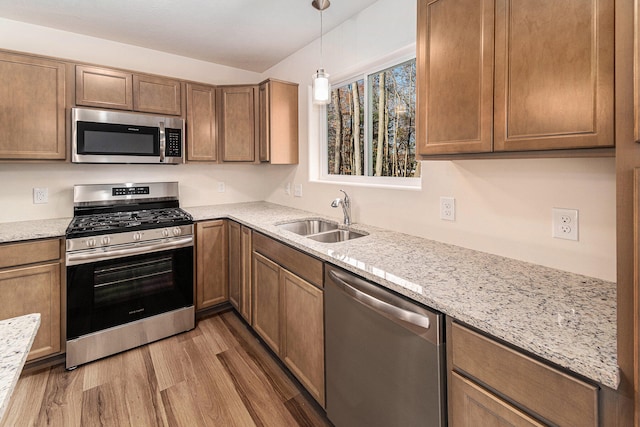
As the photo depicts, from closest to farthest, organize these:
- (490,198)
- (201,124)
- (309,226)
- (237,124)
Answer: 1. (490,198)
2. (309,226)
3. (201,124)
4. (237,124)

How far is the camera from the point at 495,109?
1.18m

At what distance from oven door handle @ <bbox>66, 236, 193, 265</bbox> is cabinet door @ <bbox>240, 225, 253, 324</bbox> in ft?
1.44

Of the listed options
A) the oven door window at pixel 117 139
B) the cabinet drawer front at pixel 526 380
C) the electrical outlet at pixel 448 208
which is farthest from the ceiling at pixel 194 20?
the cabinet drawer front at pixel 526 380

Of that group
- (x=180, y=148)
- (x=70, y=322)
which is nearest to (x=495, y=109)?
(x=180, y=148)

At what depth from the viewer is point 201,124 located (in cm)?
298

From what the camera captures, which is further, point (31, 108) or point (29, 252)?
point (31, 108)

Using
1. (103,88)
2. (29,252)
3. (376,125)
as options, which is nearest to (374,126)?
(376,125)

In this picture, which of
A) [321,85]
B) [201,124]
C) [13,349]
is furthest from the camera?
[201,124]

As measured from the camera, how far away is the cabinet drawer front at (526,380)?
0.74m

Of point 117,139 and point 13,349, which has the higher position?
point 117,139

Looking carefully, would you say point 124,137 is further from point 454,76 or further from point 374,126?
point 454,76

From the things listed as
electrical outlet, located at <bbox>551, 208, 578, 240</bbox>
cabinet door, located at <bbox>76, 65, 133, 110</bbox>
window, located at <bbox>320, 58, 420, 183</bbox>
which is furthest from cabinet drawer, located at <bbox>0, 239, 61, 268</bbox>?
electrical outlet, located at <bbox>551, 208, 578, 240</bbox>

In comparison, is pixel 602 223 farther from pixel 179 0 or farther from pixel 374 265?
pixel 179 0

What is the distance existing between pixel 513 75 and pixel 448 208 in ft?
2.52
